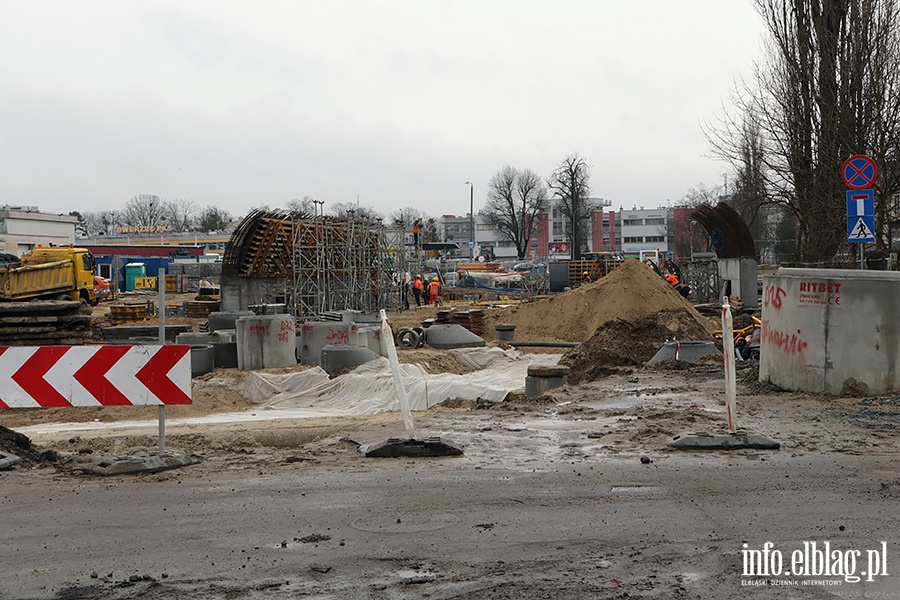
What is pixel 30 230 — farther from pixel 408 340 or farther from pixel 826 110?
pixel 826 110

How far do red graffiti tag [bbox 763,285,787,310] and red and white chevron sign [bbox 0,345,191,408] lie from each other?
23.3ft

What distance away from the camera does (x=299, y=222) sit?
121ft

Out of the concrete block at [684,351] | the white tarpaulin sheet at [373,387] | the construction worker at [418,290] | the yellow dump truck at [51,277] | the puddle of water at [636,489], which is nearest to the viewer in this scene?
the puddle of water at [636,489]

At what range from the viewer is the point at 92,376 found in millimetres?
8602

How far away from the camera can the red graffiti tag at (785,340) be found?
35.6 ft

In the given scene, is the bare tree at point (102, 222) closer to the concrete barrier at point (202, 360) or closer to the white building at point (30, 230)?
the white building at point (30, 230)

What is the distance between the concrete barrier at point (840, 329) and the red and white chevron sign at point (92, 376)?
23.2 ft

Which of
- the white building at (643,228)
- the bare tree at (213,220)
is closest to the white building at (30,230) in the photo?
the bare tree at (213,220)

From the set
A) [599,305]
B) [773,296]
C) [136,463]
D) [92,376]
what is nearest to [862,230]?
[773,296]

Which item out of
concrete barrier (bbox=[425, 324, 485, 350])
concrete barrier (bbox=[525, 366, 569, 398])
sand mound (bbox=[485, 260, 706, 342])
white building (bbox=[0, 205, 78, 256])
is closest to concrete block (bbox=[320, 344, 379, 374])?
concrete barrier (bbox=[425, 324, 485, 350])

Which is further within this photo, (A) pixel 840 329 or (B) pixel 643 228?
(B) pixel 643 228

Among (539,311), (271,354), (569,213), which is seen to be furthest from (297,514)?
(569,213)

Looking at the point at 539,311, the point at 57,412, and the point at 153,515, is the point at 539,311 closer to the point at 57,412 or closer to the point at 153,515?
the point at 57,412

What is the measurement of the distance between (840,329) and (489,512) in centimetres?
603
